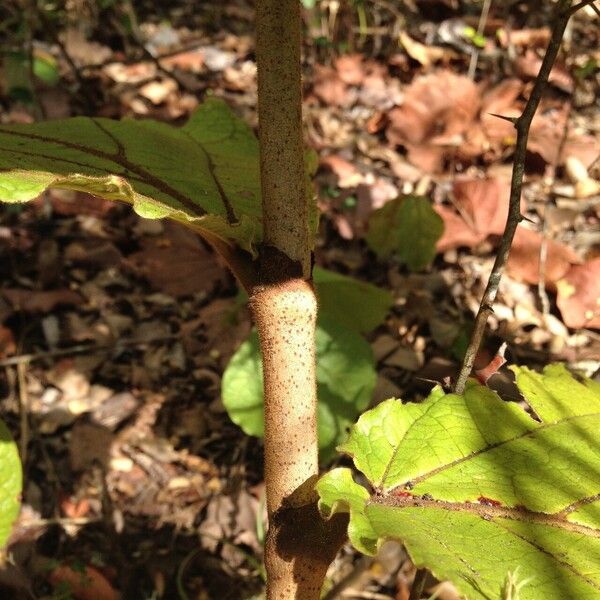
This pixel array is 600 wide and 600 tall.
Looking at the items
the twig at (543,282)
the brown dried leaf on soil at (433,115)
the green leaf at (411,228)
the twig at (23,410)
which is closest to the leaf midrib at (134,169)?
the twig at (23,410)

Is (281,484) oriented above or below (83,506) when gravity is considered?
above

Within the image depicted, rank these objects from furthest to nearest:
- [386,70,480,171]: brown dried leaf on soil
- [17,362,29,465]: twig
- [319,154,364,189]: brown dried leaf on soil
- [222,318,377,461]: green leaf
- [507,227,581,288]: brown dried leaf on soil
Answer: [386,70,480,171]: brown dried leaf on soil
[319,154,364,189]: brown dried leaf on soil
[507,227,581,288]: brown dried leaf on soil
[17,362,29,465]: twig
[222,318,377,461]: green leaf

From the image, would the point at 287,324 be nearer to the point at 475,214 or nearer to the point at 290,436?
the point at 290,436

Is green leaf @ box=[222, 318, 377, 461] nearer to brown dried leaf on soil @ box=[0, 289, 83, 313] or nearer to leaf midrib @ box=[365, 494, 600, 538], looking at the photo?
leaf midrib @ box=[365, 494, 600, 538]

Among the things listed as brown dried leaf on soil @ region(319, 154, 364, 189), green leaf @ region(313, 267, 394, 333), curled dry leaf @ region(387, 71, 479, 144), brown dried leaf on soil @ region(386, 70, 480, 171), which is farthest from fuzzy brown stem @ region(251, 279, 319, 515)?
curled dry leaf @ region(387, 71, 479, 144)

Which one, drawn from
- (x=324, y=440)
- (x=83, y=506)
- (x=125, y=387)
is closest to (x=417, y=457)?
(x=324, y=440)

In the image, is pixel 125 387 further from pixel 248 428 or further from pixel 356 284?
pixel 356 284
